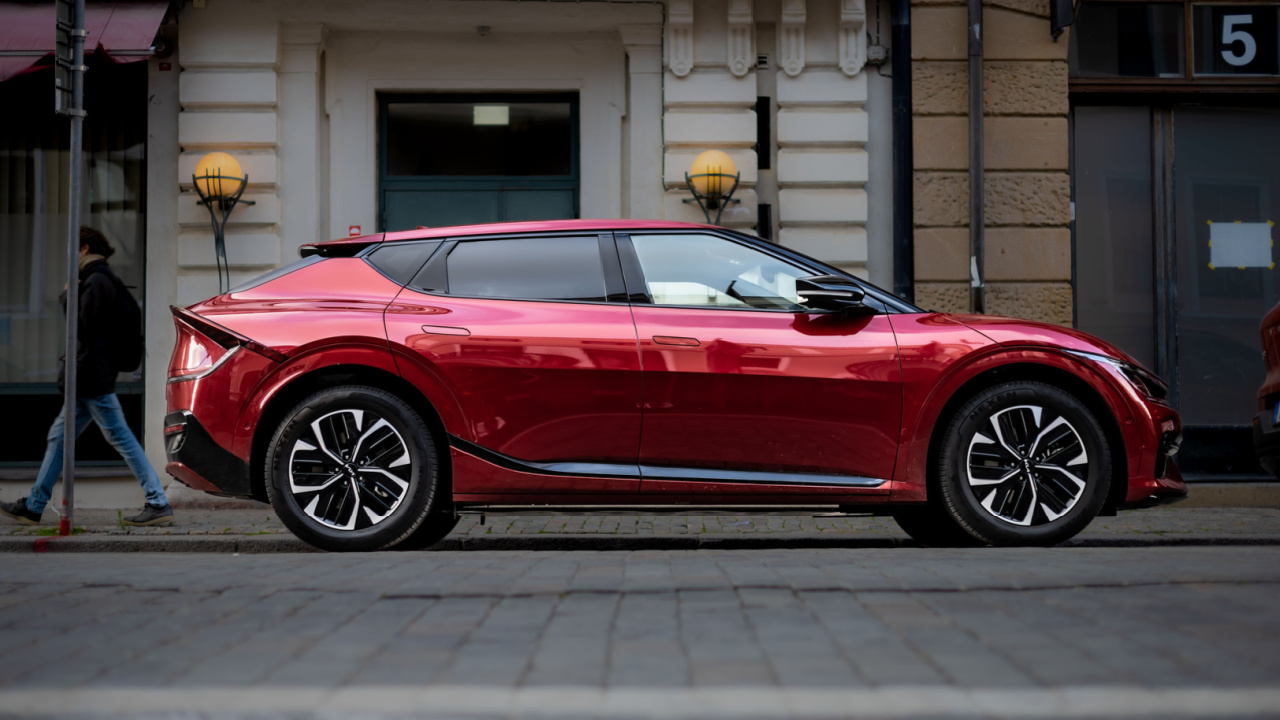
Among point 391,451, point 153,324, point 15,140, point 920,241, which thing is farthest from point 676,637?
point 15,140

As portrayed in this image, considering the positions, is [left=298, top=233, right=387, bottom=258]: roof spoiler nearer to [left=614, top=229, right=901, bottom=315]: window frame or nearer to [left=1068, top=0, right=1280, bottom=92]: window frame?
[left=614, top=229, right=901, bottom=315]: window frame

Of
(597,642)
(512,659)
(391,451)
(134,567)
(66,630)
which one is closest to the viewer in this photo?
(512,659)

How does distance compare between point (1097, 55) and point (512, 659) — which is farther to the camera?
point (1097, 55)

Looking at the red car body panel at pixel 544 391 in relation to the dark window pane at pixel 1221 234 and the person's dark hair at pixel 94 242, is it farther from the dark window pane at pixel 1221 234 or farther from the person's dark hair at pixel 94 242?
the dark window pane at pixel 1221 234

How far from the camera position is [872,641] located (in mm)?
3127

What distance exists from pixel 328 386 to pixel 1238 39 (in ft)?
28.8

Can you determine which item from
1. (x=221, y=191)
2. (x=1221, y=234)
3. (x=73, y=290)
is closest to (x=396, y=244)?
(x=73, y=290)

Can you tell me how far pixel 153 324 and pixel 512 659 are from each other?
862cm

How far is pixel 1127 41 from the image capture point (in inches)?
423

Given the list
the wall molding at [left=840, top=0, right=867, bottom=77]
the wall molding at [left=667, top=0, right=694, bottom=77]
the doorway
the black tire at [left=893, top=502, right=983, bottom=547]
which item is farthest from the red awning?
the doorway

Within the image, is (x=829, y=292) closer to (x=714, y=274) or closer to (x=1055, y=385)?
(x=714, y=274)

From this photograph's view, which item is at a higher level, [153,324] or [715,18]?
[715,18]

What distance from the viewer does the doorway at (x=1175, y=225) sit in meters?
10.8

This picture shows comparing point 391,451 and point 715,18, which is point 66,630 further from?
point 715,18
